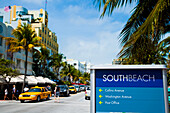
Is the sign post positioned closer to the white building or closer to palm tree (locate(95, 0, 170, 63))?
palm tree (locate(95, 0, 170, 63))

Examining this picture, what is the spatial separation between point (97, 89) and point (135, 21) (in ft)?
6.55

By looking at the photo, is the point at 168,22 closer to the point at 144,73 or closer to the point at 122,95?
the point at 144,73

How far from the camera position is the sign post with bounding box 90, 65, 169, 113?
360 cm

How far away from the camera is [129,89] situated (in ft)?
12.1

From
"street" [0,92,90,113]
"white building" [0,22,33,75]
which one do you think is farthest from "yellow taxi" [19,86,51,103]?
"white building" [0,22,33,75]

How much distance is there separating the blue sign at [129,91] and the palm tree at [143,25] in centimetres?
62

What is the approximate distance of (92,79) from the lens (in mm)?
3750

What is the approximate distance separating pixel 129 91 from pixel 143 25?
50.2 inches

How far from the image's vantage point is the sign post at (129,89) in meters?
3.60

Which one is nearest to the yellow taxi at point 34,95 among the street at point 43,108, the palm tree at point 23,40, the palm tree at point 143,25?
the street at point 43,108

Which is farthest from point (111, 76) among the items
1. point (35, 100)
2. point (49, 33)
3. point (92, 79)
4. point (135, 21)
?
point (49, 33)

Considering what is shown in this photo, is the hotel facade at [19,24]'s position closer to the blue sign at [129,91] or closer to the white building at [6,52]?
the white building at [6,52]

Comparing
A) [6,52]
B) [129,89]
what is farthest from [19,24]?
[129,89]

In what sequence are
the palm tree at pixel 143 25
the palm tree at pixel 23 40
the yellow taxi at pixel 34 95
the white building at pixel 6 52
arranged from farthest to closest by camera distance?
1. the white building at pixel 6 52
2. the palm tree at pixel 23 40
3. the yellow taxi at pixel 34 95
4. the palm tree at pixel 143 25
